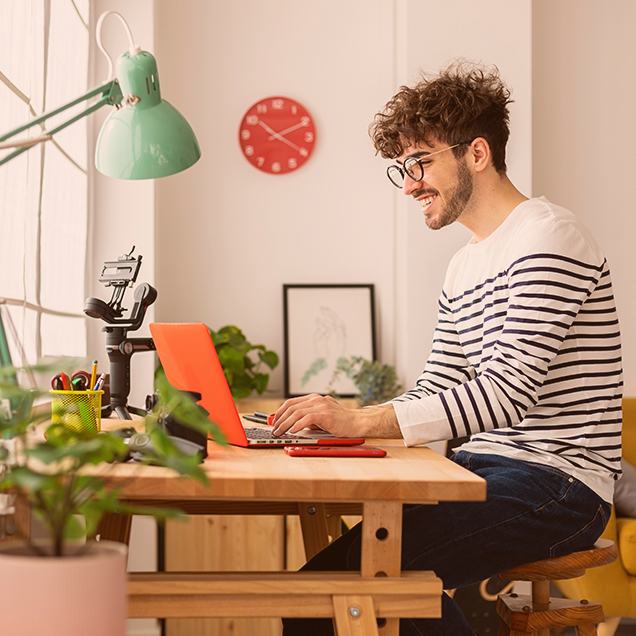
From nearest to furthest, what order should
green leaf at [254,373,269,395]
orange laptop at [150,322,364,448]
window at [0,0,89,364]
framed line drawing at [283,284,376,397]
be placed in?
orange laptop at [150,322,364,448]
window at [0,0,89,364]
green leaf at [254,373,269,395]
framed line drawing at [283,284,376,397]

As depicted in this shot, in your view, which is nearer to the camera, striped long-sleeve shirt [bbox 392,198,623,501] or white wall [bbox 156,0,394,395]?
striped long-sleeve shirt [bbox 392,198,623,501]

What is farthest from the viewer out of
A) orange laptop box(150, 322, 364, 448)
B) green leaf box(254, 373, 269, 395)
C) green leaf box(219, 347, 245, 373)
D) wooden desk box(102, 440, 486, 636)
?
green leaf box(254, 373, 269, 395)

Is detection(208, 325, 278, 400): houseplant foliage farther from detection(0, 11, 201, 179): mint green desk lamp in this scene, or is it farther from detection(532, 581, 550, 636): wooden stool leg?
detection(532, 581, 550, 636): wooden stool leg

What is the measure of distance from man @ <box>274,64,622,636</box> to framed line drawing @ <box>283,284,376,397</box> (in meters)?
1.46

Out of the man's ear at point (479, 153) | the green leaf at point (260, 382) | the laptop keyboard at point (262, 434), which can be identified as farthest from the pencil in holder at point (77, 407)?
the green leaf at point (260, 382)

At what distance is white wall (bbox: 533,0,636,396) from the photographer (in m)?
3.32

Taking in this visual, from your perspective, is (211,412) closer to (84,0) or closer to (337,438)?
(337,438)

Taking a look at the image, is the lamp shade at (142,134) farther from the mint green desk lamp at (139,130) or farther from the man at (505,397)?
the man at (505,397)

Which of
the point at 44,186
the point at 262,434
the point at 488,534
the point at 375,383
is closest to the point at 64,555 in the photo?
the point at 262,434

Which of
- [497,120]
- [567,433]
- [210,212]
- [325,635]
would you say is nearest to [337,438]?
[325,635]

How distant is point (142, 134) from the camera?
144 centimetres

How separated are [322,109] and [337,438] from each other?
7.56 feet

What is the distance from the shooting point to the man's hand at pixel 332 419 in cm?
129

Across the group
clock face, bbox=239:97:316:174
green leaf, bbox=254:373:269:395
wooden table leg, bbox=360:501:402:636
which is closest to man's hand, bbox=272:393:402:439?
wooden table leg, bbox=360:501:402:636
